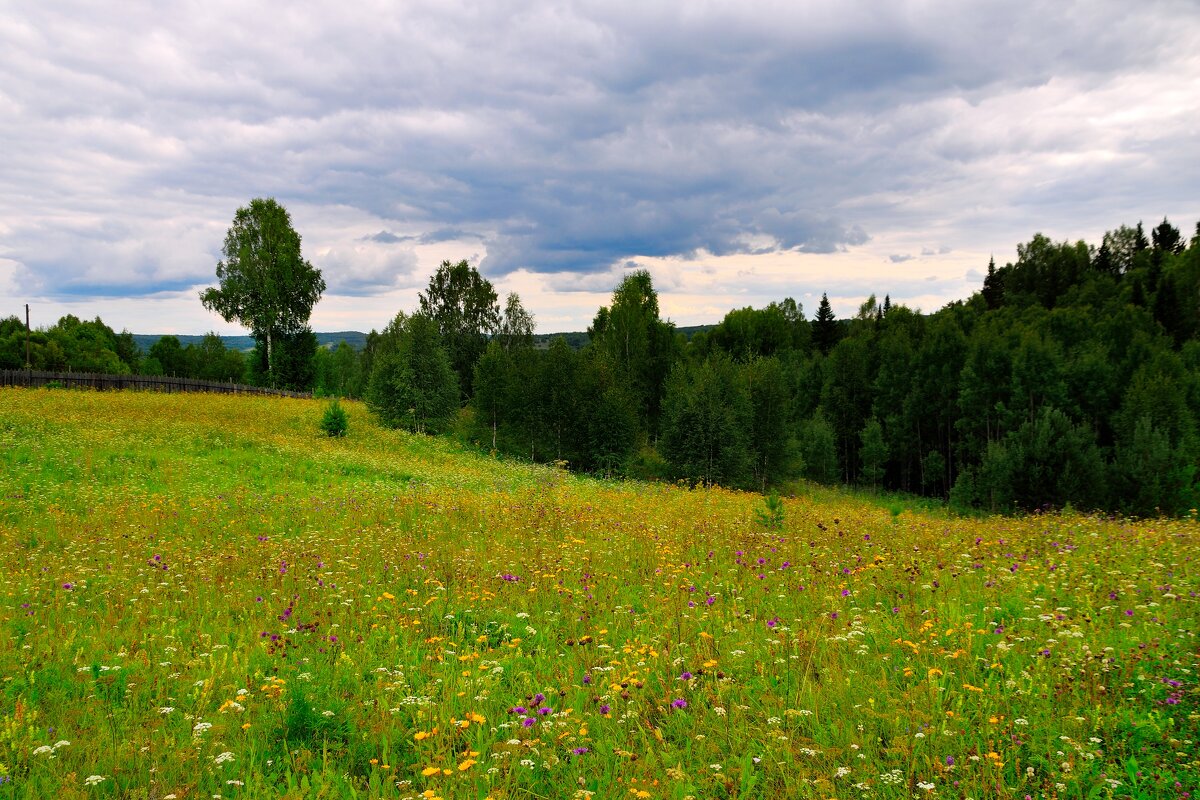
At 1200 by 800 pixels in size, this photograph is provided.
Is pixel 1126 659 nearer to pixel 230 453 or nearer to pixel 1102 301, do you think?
pixel 230 453

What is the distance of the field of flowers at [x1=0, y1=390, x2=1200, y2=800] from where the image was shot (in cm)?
365

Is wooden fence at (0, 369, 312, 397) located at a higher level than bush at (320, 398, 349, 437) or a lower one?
higher

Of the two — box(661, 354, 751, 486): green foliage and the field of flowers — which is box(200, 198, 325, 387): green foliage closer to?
box(661, 354, 751, 486): green foliage

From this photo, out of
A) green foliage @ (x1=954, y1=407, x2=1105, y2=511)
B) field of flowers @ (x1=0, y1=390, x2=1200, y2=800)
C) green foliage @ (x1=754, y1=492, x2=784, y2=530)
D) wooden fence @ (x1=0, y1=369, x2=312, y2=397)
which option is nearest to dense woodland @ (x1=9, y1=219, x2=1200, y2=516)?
green foliage @ (x1=954, y1=407, x2=1105, y2=511)

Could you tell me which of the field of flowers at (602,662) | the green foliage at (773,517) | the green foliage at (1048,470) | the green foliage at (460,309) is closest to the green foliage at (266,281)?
the green foliage at (460,309)

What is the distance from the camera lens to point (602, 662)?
5316mm

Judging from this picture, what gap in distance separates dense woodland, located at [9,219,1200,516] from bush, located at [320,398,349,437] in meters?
6.29

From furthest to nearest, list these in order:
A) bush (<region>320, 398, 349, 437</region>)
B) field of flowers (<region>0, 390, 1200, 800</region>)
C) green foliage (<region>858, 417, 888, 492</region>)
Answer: green foliage (<region>858, 417, 888, 492</region>) → bush (<region>320, 398, 349, 437</region>) → field of flowers (<region>0, 390, 1200, 800</region>)

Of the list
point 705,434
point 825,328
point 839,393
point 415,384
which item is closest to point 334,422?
point 415,384

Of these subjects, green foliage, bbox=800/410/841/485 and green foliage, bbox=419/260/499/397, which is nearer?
green foliage, bbox=419/260/499/397

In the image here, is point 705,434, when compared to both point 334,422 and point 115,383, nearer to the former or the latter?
point 334,422

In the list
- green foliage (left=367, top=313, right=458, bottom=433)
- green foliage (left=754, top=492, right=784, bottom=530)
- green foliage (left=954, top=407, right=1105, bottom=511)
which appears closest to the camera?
green foliage (left=754, top=492, right=784, bottom=530)

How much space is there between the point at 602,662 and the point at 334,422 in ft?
95.6

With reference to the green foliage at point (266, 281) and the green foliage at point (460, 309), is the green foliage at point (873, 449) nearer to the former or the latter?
the green foliage at point (460, 309)
